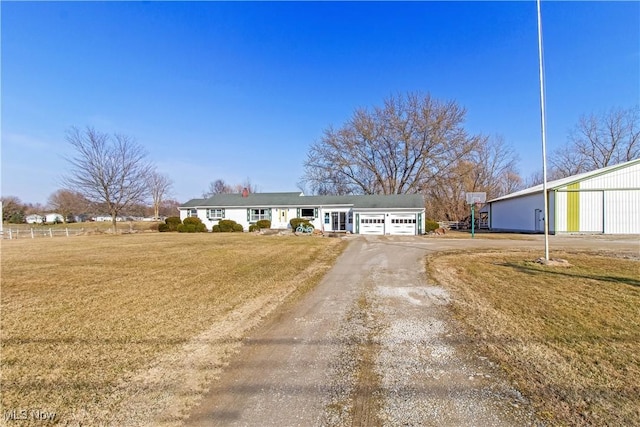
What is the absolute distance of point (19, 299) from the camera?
18.8ft

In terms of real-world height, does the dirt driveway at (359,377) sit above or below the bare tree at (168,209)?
below

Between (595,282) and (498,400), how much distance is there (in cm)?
653

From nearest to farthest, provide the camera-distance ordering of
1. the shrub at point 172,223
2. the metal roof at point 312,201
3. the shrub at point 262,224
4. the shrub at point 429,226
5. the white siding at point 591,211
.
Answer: the white siding at point 591,211 → the shrub at point 429,226 → the metal roof at point 312,201 → the shrub at point 262,224 → the shrub at point 172,223

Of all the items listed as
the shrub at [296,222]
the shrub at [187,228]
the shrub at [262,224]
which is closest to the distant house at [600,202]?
the shrub at [296,222]

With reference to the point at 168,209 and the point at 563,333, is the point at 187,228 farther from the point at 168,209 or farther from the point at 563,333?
the point at 168,209

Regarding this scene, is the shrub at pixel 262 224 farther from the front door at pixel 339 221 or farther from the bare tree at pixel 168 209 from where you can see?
the bare tree at pixel 168 209

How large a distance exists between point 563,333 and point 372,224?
2146cm

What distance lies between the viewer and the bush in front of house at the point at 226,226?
90.7ft

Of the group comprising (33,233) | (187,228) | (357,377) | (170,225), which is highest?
(170,225)

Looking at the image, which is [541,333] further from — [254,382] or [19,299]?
[19,299]

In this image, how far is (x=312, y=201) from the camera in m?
28.4

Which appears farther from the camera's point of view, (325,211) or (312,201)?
(312,201)

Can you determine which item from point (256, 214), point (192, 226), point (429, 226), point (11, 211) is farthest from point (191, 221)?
point (11, 211)

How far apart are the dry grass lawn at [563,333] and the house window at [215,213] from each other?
25.4 metres
